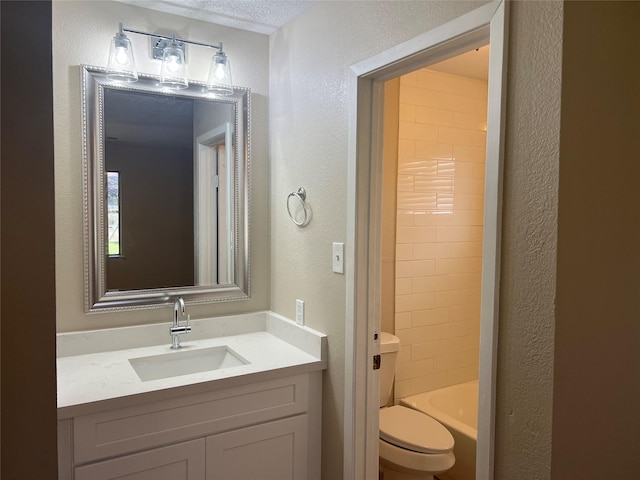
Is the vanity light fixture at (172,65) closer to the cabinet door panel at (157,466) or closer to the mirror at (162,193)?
the mirror at (162,193)

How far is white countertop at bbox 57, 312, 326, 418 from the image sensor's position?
1.65 meters

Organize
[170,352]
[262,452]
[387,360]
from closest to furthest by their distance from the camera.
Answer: [262,452], [170,352], [387,360]

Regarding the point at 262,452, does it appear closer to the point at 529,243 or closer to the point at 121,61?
the point at 529,243

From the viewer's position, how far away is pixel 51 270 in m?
0.52

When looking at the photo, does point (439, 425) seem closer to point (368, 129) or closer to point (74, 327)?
point (368, 129)

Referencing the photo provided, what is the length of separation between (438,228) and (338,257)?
1.22 metres

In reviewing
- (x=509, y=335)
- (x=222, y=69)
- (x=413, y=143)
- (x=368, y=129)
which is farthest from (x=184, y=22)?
(x=509, y=335)

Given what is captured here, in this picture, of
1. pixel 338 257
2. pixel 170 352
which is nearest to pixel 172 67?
pixel 338 257

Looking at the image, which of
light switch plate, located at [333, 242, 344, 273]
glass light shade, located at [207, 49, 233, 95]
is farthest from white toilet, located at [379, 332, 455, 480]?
glass light shade, located at [207, 49, 233, 95]

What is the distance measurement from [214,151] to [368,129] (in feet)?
2.94

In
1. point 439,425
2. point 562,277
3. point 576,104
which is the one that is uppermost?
point 576,104

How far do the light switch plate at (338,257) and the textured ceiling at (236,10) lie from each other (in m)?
1.05

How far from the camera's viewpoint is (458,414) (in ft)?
9.59

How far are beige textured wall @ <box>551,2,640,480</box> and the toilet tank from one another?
133cm
